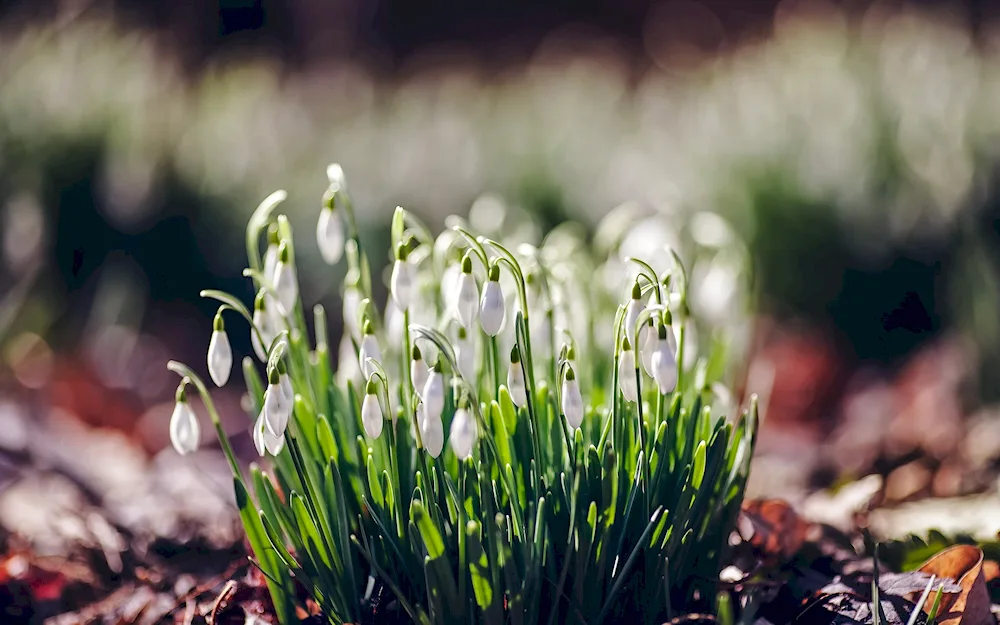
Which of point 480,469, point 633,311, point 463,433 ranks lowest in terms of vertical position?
point 480,469

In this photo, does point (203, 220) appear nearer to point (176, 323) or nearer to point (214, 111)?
point (176, 323)

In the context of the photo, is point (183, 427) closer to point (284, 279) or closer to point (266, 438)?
point (266, 438)

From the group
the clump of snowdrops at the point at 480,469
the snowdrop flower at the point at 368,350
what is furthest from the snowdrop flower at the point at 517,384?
the snowdrop flower at the point at 368,350

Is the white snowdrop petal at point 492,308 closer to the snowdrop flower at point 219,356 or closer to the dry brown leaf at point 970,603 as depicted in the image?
the snowdrop flower at point 219,356

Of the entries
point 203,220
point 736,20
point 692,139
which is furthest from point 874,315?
point 736,20

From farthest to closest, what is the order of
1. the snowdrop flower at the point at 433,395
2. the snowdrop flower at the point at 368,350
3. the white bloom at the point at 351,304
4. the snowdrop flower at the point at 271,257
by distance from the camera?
the white bloom at the point at 351,304 → the snowdrop flower at the point at 271,257 → the snowdrop flower at the point at 368,350 → the snowdrop flower at the point at 433,395

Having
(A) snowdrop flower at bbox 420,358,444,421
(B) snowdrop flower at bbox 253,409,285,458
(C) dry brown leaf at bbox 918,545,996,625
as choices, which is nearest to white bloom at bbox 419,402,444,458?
(A) snowdrop flower at bbox 420,358,444,421

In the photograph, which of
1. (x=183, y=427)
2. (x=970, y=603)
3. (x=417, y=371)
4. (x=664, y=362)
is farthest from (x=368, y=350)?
(x=970, y=603)

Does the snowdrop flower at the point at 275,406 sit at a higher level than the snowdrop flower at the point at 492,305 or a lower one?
lower
